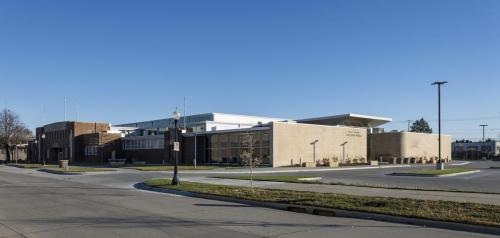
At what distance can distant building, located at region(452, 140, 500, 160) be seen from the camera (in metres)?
118

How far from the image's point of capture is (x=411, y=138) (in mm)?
78688

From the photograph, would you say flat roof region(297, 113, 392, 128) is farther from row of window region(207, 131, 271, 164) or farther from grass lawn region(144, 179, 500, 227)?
grass lawn region(144, 179, 500, 227)

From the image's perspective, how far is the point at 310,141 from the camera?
2314 inches

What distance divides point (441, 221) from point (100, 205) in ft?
33.9

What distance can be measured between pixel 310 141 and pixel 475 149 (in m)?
97.5

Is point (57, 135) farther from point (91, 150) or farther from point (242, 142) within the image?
point (242, 142)

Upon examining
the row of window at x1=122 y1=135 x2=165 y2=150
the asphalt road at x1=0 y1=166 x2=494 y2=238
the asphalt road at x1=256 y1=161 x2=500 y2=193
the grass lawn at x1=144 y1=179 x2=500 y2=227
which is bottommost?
the asphalt road at x1=256 y1=161 x2=500 y2=193

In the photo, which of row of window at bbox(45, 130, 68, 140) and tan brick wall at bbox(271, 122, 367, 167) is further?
row of window at bbox(45, 130, 68, 140)

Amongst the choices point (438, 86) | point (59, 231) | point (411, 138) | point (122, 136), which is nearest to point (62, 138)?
point (122, 136)

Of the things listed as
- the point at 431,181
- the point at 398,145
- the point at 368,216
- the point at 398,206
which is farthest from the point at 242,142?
the point at 398,145

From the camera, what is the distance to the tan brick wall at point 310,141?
176ft

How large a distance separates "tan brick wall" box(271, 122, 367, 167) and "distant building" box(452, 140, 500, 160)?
6030cm

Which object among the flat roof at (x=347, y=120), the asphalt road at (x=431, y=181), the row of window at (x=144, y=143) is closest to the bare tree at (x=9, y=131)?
the row of window at (x=144, y=143)

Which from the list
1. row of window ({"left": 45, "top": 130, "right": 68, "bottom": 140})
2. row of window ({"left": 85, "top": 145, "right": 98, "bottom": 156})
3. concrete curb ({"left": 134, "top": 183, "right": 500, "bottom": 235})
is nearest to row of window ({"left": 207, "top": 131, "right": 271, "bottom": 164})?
row of window ({"left": 85, "top": 145, "right": 98, "bottom": 156})
